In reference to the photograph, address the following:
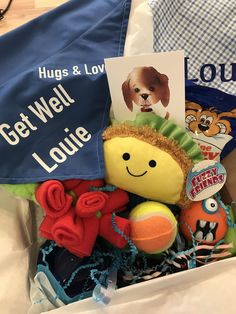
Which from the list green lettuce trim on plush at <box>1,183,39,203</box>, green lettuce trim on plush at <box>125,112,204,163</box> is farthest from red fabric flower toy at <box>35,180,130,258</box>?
green lettuce trim on plush at <box>125,112,204,163</box>

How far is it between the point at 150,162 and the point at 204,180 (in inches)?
4.3

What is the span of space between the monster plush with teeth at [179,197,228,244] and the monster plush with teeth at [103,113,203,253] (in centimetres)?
3

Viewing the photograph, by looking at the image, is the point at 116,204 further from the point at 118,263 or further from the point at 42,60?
the point at 42,60

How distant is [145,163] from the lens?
62 centimetres

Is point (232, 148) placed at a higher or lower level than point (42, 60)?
lower

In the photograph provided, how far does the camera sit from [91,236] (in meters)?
0.62

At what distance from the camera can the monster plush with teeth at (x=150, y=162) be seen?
62cm

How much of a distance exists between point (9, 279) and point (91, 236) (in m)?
0.16

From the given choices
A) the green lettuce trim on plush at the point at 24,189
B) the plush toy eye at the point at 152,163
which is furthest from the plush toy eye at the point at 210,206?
the green lettuce trim on plush at the point at 24,189

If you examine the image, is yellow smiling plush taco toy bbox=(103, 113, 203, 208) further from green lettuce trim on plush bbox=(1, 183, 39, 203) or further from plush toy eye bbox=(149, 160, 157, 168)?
green lettuce trim on plush bbox=(1, 183, 39, 203)

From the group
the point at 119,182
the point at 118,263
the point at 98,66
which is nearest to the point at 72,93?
the point at 98,66

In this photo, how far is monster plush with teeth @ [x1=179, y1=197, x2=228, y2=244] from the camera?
66 cm

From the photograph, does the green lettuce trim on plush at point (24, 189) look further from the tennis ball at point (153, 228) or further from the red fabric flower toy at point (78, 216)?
the tennis ball at point (153, 228)

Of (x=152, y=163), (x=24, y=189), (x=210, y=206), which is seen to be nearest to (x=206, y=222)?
(x=210, y=206)
